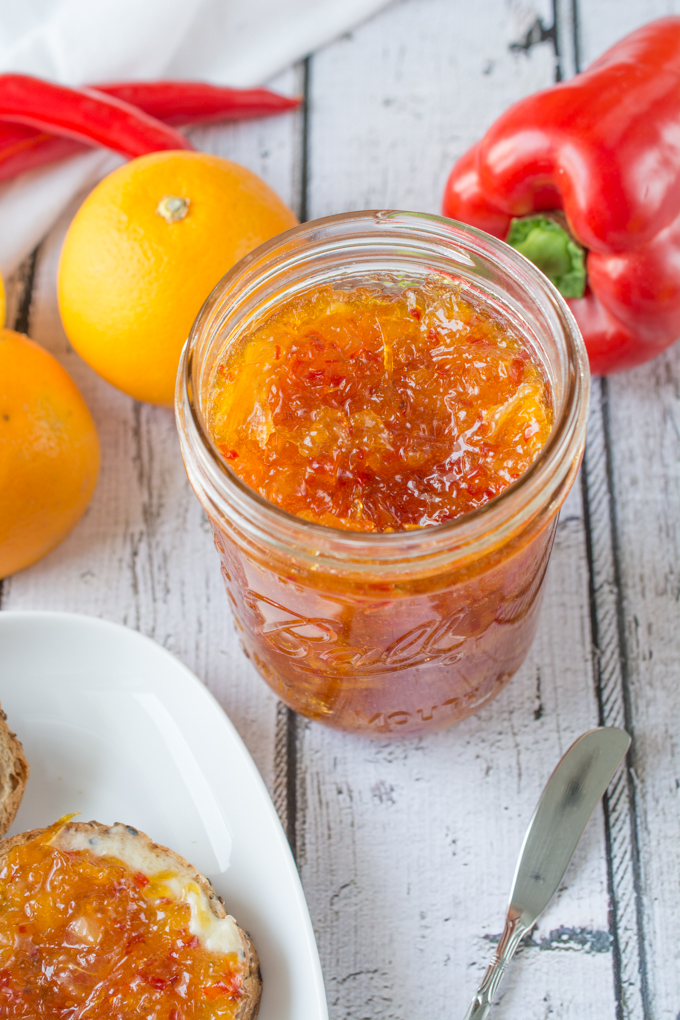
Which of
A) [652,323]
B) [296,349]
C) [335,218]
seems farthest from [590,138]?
[296,349]

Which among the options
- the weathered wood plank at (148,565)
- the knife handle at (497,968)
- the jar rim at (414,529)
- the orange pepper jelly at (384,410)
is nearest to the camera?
the jar rim at (414,529)

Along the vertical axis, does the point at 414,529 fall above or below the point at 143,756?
above

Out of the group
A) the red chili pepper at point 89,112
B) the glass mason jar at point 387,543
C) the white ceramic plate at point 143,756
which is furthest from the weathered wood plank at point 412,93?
the white ceramic plate at point 143,756

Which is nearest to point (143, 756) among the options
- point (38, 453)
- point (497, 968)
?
point (38, 453)

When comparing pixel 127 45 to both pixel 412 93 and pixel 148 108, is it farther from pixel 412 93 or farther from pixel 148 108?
pixel 412 93

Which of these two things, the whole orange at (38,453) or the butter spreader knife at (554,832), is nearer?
the butter spreader knife at (554,832)

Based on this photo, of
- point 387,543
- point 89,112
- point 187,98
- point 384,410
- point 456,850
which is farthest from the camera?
point 187,98

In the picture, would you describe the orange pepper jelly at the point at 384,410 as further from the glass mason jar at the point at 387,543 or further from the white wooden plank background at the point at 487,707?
the white wooden plank background at the point at 487,707

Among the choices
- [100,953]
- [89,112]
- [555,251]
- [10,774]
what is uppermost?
[89,112]
